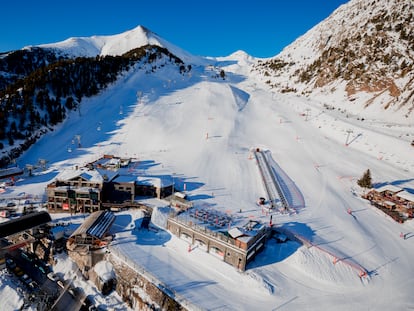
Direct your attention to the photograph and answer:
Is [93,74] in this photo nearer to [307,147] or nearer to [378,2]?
[307,147]

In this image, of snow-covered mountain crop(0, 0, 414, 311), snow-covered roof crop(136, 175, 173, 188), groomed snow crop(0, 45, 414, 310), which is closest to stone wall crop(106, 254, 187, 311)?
groomed snow crop(0, 45, 414, 310)

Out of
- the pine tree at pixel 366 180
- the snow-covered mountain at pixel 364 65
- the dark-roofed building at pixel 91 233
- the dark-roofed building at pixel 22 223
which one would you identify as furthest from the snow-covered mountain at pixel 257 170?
the dark-roofed building at pixel 22 223

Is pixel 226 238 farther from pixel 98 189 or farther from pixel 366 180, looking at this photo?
pixel 366 180

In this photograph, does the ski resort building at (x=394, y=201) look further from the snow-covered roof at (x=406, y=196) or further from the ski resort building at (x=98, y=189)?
the ski resort building at (x=98, y=189)

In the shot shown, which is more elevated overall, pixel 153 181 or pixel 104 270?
pixel 153 181

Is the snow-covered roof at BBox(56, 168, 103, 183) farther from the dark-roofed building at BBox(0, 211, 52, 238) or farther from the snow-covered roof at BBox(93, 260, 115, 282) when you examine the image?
the snow-covered roof at BBox(93, 260, 115, 282)

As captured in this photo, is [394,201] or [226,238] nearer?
[226,238]

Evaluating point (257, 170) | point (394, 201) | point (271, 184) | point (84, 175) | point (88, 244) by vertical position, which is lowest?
point (88, 244)

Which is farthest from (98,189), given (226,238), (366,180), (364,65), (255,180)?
(364,65)

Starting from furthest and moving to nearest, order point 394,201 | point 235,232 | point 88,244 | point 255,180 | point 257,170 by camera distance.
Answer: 1. point 257,170
2. point 255,180
3. point 394,201
4. point 88,244
5. point 235,232

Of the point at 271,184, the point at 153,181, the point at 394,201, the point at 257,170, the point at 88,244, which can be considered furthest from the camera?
the point at 257,170
